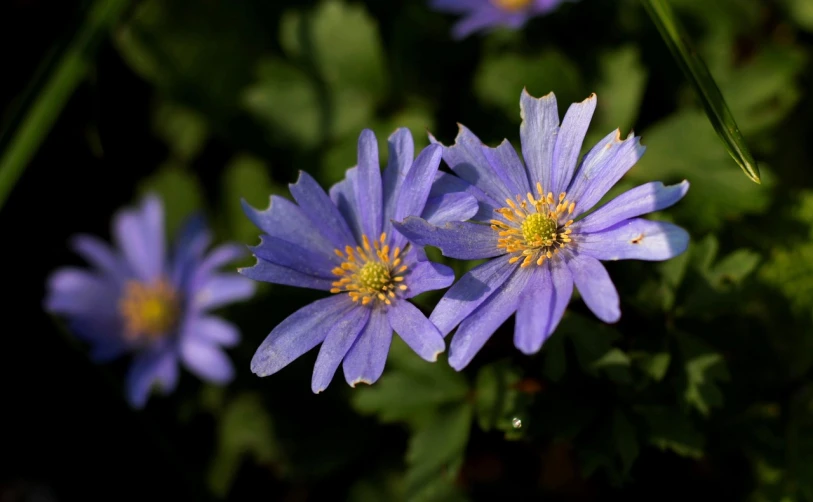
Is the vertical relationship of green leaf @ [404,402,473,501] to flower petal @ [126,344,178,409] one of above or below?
below

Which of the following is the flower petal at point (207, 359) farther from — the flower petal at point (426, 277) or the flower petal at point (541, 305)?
the flower petal at point (541, 305)

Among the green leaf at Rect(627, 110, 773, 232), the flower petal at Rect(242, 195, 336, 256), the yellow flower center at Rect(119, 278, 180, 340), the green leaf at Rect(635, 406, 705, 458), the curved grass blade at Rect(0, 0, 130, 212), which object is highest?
the curved grass blade at Rect(0, 0, 130, 212)

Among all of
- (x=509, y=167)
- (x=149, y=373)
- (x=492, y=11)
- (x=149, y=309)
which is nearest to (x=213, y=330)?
(x=149, y=373)

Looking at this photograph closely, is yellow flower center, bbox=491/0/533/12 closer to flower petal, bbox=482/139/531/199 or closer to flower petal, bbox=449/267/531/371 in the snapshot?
flower petal, bbox=482/139/531/199

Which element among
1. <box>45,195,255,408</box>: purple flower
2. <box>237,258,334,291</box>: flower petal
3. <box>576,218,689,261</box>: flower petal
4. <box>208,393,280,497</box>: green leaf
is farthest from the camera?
<box>208,393,280,497</box>: green leaf

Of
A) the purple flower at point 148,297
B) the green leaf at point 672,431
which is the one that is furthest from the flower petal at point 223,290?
the green leaf at point 672,431

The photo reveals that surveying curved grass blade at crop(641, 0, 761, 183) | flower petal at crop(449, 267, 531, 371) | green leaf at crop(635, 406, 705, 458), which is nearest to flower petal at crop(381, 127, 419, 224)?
flower petal at crop(449, 267, 531, 371)

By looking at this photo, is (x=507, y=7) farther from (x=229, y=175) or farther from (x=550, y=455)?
(x=550, y=455)
